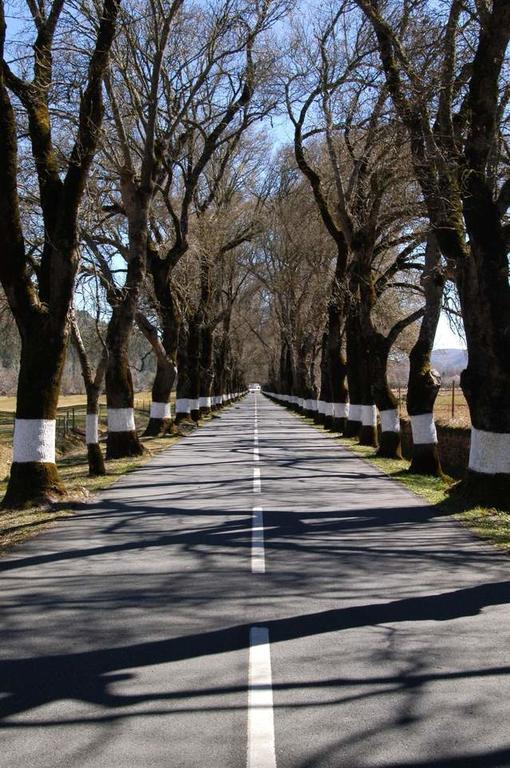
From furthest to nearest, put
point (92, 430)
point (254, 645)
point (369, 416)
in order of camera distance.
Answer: point (369, 416), point (92, 430), point (254, 645)

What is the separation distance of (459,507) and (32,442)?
6735 mm

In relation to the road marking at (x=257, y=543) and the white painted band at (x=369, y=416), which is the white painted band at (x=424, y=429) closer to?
the road marking at (x=257, y=543)

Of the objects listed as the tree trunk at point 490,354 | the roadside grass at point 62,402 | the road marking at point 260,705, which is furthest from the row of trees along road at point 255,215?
the roadside grass at point 62,402

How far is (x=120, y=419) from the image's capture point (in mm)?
21859

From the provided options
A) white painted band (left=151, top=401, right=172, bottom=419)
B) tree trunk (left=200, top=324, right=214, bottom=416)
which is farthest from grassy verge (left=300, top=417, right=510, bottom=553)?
tree trunk (left=200, top=324, right=214, bottom=416)

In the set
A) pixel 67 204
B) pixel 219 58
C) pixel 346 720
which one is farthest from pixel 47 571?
pixel 219 58

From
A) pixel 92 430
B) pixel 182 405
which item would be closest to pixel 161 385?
pixel 182 405

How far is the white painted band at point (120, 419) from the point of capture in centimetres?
2166

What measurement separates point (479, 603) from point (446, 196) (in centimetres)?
809

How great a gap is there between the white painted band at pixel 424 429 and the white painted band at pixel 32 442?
845cm

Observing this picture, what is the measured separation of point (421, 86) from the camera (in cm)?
1245

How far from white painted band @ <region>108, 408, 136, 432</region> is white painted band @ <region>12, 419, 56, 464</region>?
28.4 feet

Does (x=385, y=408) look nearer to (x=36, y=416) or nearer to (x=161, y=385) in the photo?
(x=161, y=385)

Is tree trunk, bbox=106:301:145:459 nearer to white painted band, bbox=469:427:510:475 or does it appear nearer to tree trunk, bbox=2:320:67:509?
tree trunk, bbox=2:320:67:509
